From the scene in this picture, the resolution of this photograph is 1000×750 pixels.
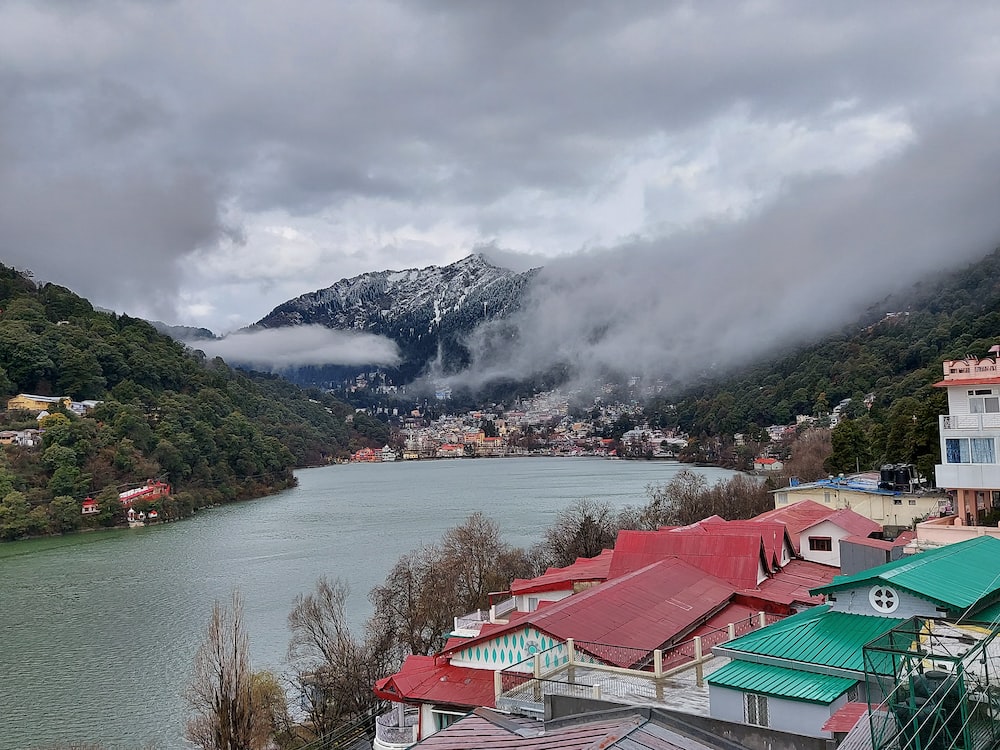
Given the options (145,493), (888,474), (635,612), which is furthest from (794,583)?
(145,493)

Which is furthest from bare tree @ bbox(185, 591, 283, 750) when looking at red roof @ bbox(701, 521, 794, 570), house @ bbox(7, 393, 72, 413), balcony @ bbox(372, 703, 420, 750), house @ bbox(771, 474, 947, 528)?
house @ bbox(7, 393, 72, 413)

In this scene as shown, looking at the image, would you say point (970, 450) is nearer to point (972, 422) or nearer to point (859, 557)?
point (972, 422)

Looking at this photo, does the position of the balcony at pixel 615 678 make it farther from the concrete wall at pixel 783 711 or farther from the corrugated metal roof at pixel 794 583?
the corrugated metal roof at pixel 794 583

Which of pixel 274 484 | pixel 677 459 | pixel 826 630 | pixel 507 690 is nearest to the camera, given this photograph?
pixel 826 630

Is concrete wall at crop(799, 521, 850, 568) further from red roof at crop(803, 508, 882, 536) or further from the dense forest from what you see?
the dense forest

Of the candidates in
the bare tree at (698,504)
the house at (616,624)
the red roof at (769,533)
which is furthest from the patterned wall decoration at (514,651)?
the bare tree at (698,504)

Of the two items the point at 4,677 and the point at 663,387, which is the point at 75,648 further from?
the point at 663,387

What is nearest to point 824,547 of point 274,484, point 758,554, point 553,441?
point 758,554
